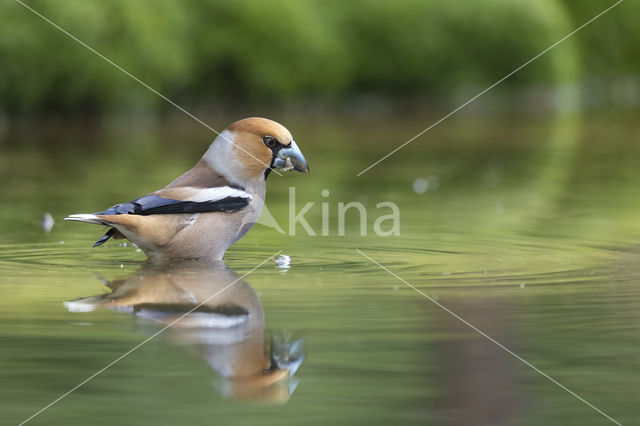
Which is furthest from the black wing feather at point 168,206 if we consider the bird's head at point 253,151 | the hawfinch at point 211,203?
the bird's head at point 253,151

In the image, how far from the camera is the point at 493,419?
414 cm

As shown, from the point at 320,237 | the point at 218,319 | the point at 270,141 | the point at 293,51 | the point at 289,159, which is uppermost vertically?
the point at 293,51

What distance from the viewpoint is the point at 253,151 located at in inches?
306

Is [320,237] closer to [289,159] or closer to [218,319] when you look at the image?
[289,159]

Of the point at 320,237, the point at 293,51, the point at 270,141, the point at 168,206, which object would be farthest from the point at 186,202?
the point at 293,51

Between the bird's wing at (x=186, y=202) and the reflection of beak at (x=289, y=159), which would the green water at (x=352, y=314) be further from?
the reflection of beak at (x=289, y=159)

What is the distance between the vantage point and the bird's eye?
7801 millimetres

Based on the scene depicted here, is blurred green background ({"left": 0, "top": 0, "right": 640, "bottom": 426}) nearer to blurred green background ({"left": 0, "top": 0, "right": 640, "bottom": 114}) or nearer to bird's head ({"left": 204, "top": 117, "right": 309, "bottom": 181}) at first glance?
blurred green background ({"left": 0, "top": 0, "right": 640, "bottom": 114})

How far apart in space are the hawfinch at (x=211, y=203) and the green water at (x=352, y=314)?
20 centimetres

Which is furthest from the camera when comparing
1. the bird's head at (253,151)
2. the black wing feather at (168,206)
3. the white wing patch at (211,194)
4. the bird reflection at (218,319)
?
the bird's head at (253,151)

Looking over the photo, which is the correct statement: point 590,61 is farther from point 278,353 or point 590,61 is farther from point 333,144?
point 278,353

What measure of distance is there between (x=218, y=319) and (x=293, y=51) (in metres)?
28.5

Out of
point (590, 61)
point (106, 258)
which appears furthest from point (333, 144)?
point (590, 61)

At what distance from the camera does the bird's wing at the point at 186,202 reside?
7.23 meters
